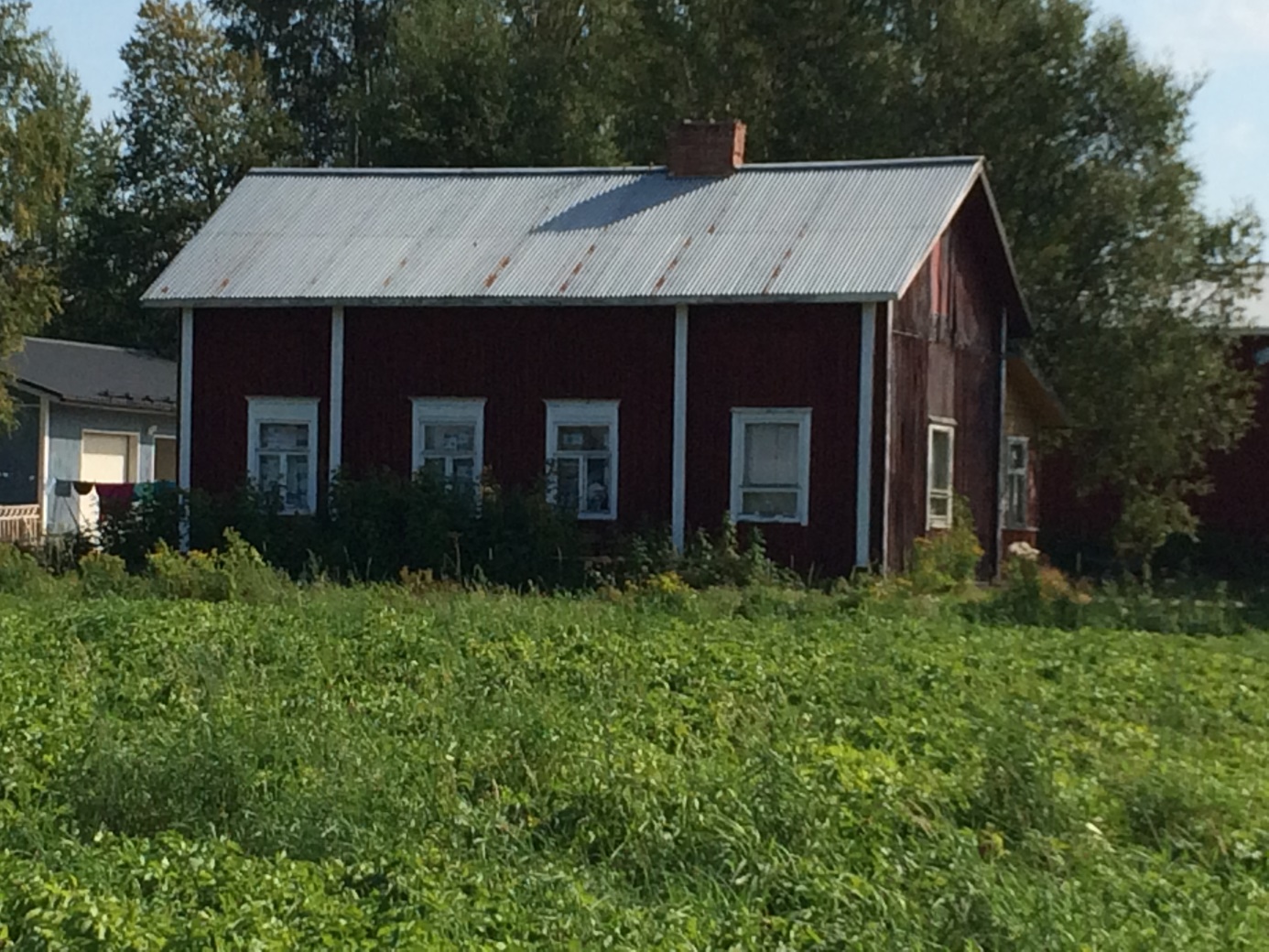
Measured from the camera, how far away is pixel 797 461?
22.0m

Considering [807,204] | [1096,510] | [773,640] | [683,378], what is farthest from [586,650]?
[1096,510]

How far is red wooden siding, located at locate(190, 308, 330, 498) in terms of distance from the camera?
23.8m

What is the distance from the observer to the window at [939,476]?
23.7m

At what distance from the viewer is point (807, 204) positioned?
944 inches

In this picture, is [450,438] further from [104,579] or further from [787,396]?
[104,579]

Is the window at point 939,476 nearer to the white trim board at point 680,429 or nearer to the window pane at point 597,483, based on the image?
the white trim board at point 680,429

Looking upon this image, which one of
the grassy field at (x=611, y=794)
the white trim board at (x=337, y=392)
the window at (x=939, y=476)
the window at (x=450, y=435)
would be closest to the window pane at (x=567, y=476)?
the window at (x=450, y=435)

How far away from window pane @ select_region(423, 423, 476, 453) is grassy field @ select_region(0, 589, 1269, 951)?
9209mm

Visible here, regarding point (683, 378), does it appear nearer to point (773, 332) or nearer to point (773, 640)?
point (773, 332)

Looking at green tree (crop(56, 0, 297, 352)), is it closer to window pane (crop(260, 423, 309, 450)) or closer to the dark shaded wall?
the dark shaded wall

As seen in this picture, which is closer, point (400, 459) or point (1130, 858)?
point (1130, 858)

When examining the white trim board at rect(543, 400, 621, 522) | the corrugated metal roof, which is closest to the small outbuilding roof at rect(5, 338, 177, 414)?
the corrugated metal roof

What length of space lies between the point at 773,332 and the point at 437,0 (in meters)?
25.1

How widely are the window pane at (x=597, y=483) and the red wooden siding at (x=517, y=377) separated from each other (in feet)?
0.77
